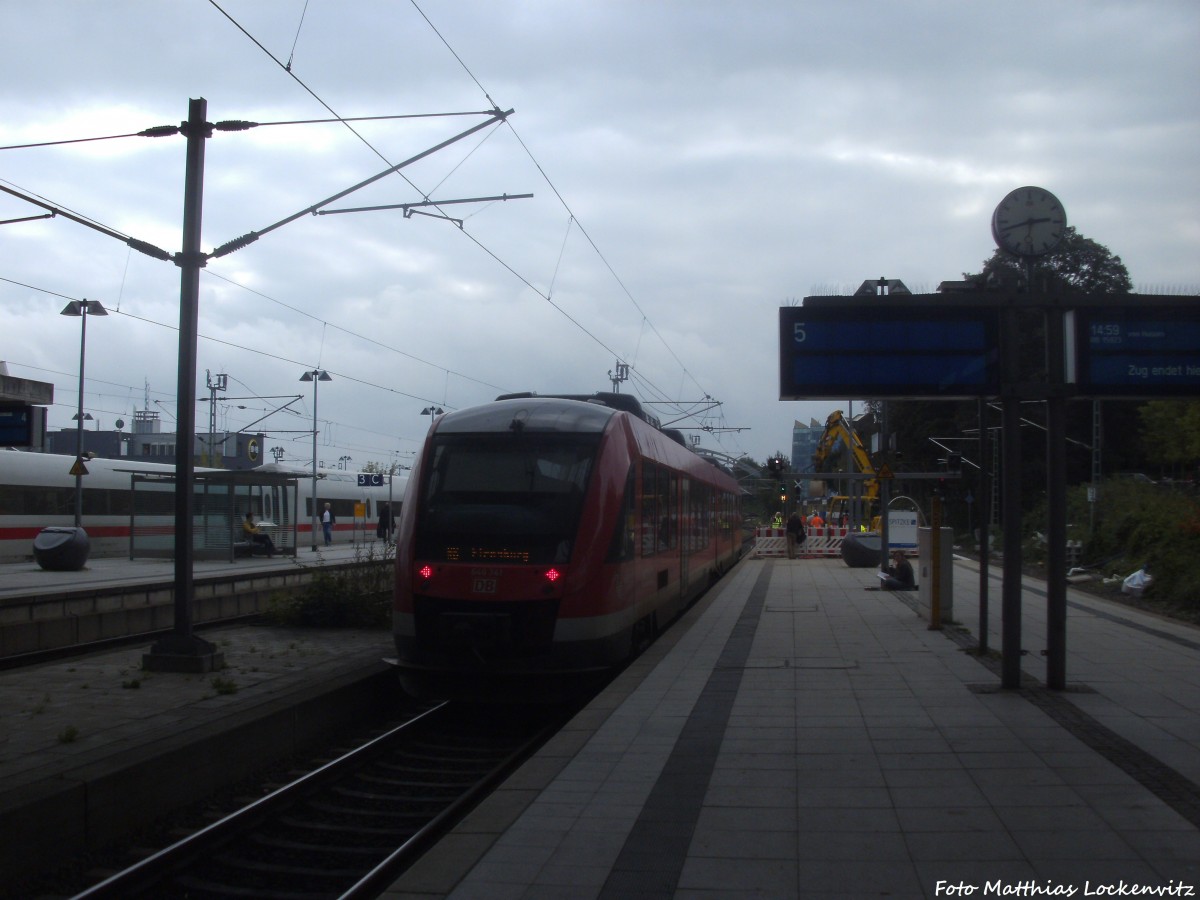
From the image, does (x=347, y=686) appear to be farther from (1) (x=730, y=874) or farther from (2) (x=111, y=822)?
(1) (x=730, y=874)

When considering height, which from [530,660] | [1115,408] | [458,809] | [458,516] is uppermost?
[1115,408]

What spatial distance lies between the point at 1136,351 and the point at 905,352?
1.91 meters

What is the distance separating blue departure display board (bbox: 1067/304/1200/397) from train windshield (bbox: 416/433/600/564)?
4491 mm

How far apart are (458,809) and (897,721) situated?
3.43 m

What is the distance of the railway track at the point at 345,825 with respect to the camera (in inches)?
246

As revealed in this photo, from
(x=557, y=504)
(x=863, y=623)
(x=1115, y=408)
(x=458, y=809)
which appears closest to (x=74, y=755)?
(x=458, y=809)

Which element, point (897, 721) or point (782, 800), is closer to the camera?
point (782, 800)

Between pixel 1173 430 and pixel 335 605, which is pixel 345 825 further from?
pixel 1173 430

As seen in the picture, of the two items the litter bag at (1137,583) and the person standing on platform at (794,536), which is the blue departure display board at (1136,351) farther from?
the person standing on platform at (794,536)

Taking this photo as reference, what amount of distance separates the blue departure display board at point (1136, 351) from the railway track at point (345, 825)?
19.4 feet

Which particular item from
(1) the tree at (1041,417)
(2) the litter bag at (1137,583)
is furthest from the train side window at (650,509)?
(1) the tree at (1041,417)

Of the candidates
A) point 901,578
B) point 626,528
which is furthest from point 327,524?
point 626,528

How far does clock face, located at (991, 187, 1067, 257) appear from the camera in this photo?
975 cm

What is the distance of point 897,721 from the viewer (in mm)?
8578
